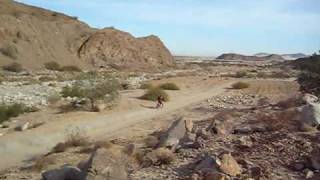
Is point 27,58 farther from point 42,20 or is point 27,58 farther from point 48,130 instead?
point 48,130

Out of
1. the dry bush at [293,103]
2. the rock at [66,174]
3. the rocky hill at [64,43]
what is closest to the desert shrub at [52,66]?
the rocky hill at [64,43]

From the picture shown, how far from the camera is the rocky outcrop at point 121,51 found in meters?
71.9

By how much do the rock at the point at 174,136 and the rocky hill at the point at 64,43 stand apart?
4474 cm

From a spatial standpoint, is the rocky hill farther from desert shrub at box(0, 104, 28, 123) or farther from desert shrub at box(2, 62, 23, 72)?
desert shrub at box(0, 104, 28, 123)

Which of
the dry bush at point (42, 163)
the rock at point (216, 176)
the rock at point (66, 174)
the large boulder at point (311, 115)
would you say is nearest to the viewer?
the rock at point (216, 176)

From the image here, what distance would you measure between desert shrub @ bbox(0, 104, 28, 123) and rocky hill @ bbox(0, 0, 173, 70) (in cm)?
3430

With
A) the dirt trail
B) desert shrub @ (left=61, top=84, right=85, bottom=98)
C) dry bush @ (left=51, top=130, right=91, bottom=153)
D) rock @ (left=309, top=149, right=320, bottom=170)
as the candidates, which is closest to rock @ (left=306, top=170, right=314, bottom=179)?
rock @ (left=309, top=149, right=320, bottom=170)

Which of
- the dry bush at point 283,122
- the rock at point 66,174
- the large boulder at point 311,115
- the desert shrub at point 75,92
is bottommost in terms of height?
the desert shrub at point 75,92

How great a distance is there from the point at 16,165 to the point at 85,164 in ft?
14.5

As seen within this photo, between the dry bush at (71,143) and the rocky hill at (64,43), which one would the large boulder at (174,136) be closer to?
the dry bush at (71,143)

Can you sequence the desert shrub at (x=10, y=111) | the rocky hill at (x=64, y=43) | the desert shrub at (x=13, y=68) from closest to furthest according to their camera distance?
1. the desert shrub at (x=10, y=111)
2. the desert shrub at (x=13, y=68)
3. the rocky hill at (x=64, y=43)

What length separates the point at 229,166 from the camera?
10023 mm

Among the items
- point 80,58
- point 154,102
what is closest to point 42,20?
point 80,58

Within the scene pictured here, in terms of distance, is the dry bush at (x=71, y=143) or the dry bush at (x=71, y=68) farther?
the dry bush at (x=71, y=68)
